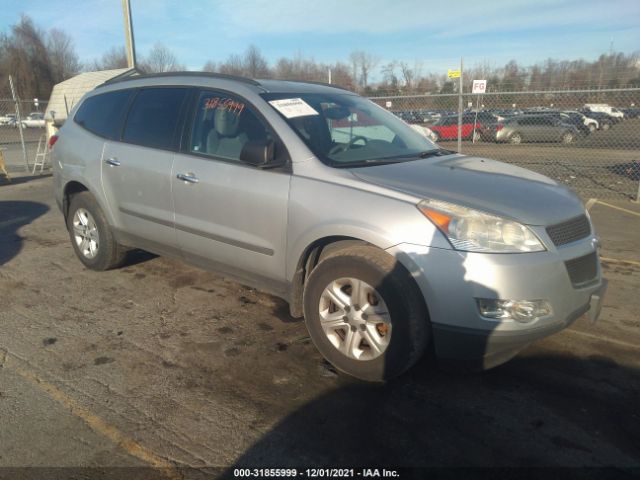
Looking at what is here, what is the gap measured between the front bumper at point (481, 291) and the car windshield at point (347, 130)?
1.03 m

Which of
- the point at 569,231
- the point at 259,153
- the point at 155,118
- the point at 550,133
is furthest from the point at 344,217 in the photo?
the point at 550,133

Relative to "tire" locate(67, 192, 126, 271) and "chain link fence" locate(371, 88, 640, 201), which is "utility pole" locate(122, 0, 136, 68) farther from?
"tire" locate(67, 192, 126, 271)

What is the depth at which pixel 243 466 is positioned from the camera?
7.93 ft

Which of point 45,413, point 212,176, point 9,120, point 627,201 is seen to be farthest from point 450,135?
point 9,120

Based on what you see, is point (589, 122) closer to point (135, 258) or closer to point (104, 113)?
point (135, 258)

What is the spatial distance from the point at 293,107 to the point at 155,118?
138 cm

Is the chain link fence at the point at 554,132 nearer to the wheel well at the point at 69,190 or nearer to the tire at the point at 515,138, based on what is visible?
the tire at the point at 515,138

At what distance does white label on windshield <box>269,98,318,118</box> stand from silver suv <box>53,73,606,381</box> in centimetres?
2

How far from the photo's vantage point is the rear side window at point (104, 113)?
469 centimetres

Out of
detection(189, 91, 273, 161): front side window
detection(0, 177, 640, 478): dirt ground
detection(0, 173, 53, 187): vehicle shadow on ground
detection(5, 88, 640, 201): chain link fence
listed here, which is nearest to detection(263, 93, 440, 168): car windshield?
detection(189, 91, 273, 161): front side window

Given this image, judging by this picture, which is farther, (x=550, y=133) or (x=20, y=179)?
(x=550, y=133)

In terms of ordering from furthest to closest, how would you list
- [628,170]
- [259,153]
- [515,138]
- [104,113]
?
[515,138]
[628,170]
[104,113]
[259,153]

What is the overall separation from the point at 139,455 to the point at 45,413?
0.73 meters

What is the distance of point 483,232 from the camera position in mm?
2801
